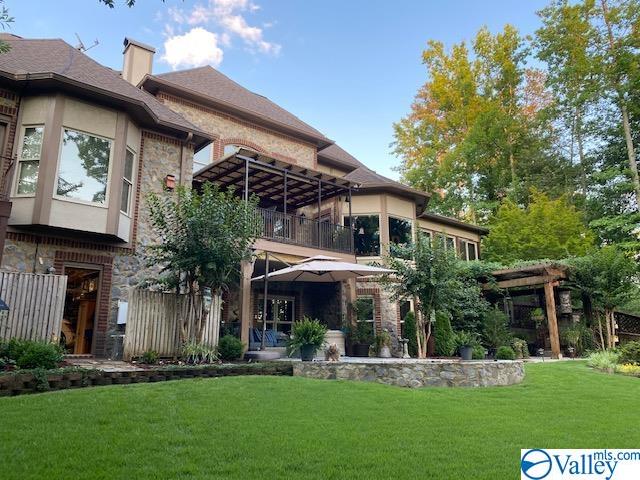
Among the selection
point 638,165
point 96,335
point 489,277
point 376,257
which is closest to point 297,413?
point 96,335

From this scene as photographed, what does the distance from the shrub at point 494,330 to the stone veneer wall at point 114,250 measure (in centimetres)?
1089

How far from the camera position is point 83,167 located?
1061cm

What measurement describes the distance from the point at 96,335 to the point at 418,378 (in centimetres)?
685

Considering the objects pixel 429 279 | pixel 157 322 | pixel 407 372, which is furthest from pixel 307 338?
pixel 429 279

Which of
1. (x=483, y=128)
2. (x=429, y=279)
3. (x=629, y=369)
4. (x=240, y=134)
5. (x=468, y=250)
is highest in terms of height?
(x=483, y=128)

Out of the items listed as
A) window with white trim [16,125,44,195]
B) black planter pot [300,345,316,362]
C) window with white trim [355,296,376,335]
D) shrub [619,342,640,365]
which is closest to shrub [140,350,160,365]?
black planter pot [300,345,316,362]

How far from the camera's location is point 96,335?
10.4 metres

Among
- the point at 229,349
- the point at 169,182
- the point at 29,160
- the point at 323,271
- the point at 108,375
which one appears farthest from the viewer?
the point at 169,182

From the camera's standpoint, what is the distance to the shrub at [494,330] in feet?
53.2

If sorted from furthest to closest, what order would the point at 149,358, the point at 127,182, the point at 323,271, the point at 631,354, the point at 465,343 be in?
the point at 465,343 → the point at 631,354 → the point at 323,271 → the point at 127,182 → the point at 149,358

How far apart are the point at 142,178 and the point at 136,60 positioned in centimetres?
569

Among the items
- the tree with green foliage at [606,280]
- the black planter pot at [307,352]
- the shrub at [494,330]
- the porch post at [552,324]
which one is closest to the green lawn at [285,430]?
the black planter pot at [307,352]

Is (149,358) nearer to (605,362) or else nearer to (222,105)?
(222,105)

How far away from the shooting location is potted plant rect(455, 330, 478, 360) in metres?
12.7
